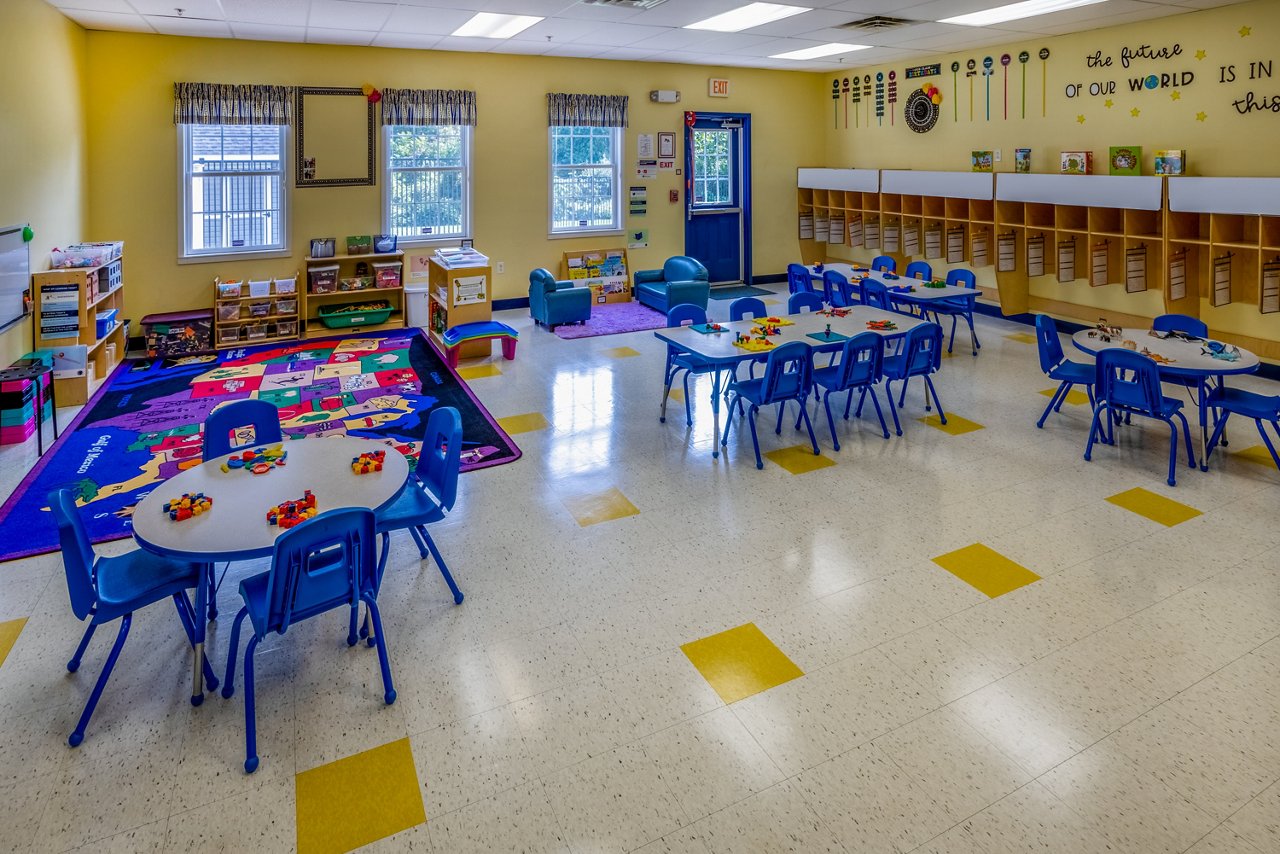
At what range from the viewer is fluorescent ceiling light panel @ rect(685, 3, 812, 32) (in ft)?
21.3

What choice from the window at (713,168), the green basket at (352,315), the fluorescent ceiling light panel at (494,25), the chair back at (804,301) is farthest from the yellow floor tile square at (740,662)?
the window at (713,168)

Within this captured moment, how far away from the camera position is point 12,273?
5344mm

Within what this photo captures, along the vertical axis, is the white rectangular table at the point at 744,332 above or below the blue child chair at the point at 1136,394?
above

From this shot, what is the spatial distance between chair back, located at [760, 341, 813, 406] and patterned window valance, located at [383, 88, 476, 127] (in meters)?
5.42

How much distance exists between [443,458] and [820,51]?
7.36 metres

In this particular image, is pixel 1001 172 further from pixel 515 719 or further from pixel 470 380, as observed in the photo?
pixel 515 719

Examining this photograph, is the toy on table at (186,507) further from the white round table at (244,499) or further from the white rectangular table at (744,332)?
the white rectangular table at (744,332)

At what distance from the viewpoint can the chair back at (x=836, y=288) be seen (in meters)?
7.70

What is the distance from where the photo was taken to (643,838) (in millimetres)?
2207

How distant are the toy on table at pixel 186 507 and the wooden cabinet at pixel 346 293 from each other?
5.76 m

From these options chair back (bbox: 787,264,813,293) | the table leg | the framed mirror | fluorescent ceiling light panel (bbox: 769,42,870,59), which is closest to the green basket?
the framed mirror

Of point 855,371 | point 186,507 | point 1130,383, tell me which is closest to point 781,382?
point 855,371

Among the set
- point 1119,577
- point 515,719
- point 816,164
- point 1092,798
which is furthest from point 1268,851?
point 816,164

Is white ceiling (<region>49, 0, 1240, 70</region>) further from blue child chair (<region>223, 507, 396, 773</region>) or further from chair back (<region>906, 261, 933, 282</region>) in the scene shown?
blue child chair (<region>223, 507, 396, 773</region>)
